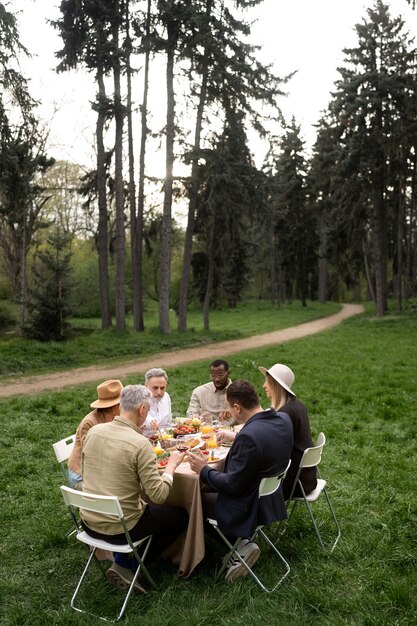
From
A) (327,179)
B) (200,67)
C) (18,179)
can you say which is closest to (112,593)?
(18,179)

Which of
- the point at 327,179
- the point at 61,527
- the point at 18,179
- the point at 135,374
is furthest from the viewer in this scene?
the point at 327,179

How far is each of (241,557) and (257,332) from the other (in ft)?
66.9

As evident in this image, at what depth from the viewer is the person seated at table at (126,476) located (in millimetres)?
4152

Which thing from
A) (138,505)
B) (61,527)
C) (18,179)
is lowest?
(61,527)

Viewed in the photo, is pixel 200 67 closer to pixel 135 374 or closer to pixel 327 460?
pixel 135 374

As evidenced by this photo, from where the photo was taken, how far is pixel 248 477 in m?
4.20

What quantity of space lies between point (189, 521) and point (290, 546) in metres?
1.12

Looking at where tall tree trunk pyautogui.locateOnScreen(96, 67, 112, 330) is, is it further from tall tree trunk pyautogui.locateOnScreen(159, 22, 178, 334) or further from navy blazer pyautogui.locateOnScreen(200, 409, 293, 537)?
navy blazer pyautogui.locateOnScreen(200, 409, 293, 537)

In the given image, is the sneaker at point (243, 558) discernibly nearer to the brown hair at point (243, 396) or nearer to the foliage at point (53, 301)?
the brown hair at point (243, 396)

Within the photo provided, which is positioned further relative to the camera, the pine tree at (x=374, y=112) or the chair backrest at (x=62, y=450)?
the pine tree at (x=374, y=112)

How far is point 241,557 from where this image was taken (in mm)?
4445

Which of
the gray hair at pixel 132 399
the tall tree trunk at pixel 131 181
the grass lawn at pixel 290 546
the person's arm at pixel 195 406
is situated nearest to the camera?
the grass lawn at pixel 290 546

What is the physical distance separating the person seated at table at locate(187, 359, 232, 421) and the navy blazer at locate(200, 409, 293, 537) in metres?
2.69

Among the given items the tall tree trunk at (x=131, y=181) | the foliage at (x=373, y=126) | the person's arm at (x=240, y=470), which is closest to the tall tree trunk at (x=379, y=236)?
the foliage at (x=373, y=126)
